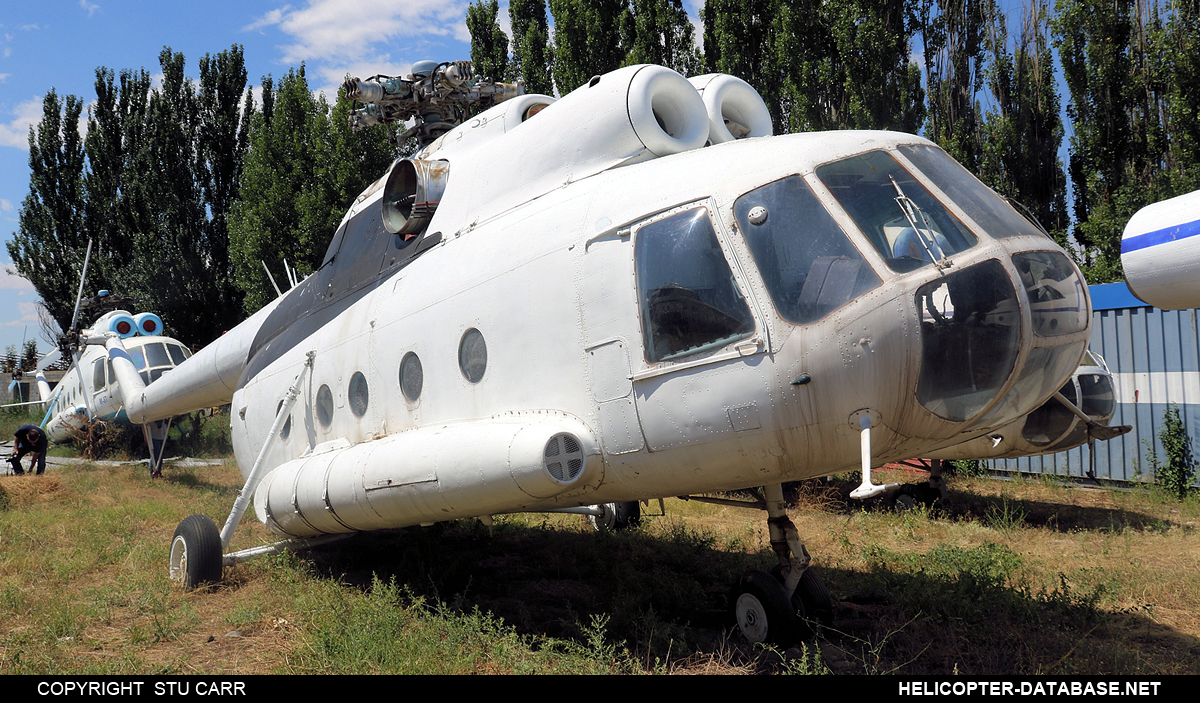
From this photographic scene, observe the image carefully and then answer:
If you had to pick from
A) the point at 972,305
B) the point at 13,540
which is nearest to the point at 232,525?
the point at 13,540

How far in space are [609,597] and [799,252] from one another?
3719 millimetres

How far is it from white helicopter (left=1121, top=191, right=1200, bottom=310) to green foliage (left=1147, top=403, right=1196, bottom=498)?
9774 millimetres

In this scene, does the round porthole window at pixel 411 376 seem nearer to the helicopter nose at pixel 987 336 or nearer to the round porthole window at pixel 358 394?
the round porthole window at pixel 358 394

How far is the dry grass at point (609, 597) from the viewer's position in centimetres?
469

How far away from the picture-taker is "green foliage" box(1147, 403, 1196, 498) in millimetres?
11078

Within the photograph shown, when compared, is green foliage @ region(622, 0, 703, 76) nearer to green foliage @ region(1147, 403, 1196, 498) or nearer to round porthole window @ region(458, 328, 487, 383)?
green foliage @ region(1147, 403, 1196, 498)

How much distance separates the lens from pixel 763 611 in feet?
15.5

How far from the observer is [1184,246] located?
10.6 ft

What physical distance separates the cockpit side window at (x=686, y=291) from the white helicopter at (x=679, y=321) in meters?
0.01

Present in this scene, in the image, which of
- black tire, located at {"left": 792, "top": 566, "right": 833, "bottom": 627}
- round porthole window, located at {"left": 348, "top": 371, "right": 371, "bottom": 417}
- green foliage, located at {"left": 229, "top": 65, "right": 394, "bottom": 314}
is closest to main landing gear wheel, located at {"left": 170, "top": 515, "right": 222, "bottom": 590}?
round porthole window, located at {"left": 348, "top": 371, "right": 371, "bottom": 417}

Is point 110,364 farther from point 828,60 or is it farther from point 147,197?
point 828,60

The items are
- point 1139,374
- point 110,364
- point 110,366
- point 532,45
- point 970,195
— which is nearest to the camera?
point 970,195

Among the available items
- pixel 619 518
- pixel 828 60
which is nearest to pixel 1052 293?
pixel 619 518

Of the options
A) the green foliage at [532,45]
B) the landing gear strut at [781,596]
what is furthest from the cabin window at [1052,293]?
the green foliage at [532,45]
